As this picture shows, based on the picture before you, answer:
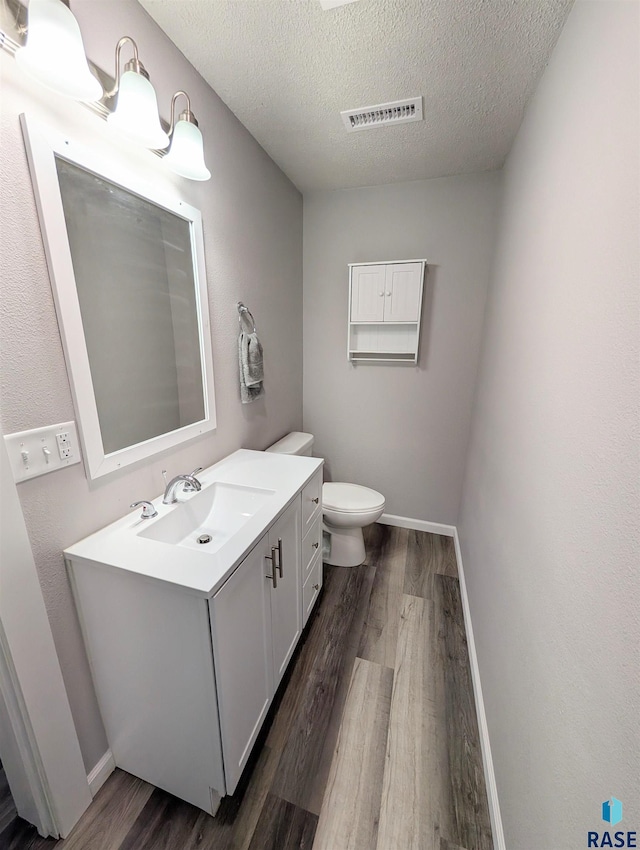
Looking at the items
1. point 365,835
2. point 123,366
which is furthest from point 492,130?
point 365,835

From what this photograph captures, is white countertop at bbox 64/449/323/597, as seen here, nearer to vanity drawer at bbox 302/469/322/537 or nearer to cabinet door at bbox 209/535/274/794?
cabinet door at bbox 209/535/274/794

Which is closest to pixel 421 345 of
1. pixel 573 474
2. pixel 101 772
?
pixel 573 474

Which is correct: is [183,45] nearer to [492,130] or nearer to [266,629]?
[492,130]

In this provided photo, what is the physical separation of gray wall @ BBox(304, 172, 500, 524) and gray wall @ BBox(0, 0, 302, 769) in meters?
0.61

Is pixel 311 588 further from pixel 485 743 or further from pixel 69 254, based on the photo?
pixel 69 254

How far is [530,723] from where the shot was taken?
0.88 meters

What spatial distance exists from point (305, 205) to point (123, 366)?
6.37 feet

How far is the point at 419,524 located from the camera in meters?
2.66

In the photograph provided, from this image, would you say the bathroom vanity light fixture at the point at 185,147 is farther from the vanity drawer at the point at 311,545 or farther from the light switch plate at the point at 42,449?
the vanity drawer at the point at 311,545

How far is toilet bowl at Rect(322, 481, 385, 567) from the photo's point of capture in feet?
6.80

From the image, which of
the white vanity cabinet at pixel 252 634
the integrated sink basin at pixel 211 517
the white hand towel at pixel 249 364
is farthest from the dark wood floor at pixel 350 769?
the white hand towel at pixel 249 364

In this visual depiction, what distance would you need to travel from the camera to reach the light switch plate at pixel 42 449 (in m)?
0.84

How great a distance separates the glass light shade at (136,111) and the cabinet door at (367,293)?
1.47 metres

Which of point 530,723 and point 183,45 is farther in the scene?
point 183,45
